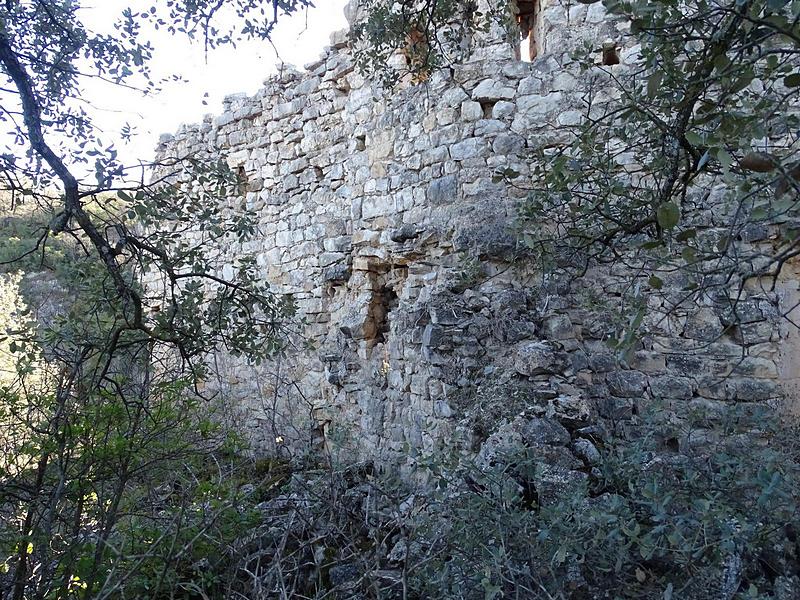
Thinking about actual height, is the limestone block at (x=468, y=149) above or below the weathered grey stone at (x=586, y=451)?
above

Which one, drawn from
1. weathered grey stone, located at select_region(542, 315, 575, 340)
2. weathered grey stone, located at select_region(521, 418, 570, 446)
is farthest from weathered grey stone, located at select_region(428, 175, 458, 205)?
weathered grey stone, located at select_region(521, 418, 570, 446)

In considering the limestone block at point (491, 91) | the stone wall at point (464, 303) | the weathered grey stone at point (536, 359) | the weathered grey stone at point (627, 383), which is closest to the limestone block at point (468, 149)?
the stone wall at point (464, 303)

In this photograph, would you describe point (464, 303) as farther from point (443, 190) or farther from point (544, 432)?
point (544, 432)

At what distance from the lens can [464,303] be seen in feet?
14.0

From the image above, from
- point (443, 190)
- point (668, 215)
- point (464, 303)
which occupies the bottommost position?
point (668, 215)

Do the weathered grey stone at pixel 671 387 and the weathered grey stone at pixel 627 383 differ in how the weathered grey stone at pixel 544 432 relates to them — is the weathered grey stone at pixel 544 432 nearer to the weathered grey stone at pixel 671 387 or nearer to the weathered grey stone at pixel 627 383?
the weathered grey stone at pixel 627 383

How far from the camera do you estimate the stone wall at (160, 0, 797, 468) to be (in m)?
3.87

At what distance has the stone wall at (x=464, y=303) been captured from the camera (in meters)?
3.87

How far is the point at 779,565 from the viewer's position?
251cm

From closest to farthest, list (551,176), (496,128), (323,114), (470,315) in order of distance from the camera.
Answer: (551,176)
(470,315)
(496,128)
(323,114)

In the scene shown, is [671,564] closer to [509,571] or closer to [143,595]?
[509,571]

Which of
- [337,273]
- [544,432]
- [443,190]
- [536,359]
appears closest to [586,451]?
[544,432]

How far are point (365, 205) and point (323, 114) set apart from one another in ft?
5.76

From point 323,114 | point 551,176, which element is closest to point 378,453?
point 551,176
